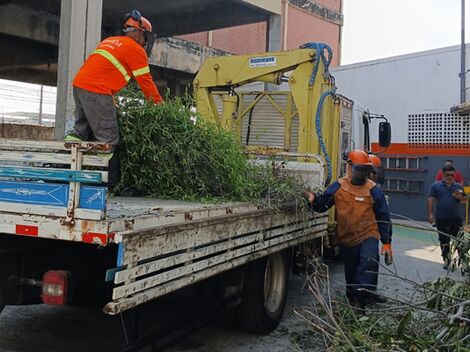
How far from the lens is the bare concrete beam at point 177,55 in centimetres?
1366

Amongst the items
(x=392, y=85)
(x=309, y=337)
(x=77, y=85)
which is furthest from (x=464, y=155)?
(x=77, y=85)

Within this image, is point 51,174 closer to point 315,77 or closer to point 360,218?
point 360,218

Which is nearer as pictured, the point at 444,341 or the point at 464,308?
the point at 444,341

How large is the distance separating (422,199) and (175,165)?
41.1ft

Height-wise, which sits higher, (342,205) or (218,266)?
(342,205)

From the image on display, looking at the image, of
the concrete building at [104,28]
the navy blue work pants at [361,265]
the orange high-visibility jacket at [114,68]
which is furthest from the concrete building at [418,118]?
the orange high-visibility jacket at [114,68]

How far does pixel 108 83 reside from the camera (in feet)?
15.2

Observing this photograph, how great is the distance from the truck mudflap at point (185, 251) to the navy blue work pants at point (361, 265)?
3.67 ft

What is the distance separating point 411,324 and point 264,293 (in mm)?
1420

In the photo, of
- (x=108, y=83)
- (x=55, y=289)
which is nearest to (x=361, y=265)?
(x=108, y=83)

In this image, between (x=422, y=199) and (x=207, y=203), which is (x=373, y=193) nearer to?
(x=207, y=203)

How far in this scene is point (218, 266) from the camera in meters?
3.78

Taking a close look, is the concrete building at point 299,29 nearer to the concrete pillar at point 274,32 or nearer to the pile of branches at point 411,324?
the concrete pillar at point 274,32

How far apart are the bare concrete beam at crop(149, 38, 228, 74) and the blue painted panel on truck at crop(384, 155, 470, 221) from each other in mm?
6637
